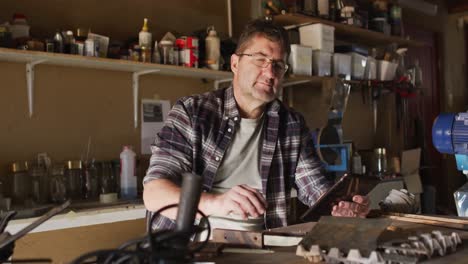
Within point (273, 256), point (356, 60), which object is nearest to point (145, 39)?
point (356, 60)

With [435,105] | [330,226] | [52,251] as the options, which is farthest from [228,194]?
[435,105]

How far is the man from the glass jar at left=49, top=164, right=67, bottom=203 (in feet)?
3.43

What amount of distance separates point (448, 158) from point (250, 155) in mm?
4000

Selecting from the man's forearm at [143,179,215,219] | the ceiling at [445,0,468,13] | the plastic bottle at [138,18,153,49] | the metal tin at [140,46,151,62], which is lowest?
the man's forearm at [143,179,215,219]

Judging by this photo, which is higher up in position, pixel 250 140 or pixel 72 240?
pixel 250 140

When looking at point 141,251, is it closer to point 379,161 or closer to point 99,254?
point 99,254

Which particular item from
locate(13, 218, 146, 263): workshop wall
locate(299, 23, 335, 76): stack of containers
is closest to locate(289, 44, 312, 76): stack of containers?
locate(299, 23, 335, 76): stack of containers

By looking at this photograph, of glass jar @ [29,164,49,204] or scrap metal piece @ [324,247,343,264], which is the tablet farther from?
glass jar @ [29,164,49,204]

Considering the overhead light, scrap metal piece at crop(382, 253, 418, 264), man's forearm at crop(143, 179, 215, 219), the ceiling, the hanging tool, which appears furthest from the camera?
the ceiling

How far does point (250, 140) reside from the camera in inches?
66.5

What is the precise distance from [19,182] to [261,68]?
4.42 feet

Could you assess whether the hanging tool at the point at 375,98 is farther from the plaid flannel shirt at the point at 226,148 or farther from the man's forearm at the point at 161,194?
the man's forearm at the point at 161,194

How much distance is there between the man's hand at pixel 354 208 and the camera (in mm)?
1331

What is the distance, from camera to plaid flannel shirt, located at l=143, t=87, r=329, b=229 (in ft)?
4.85
